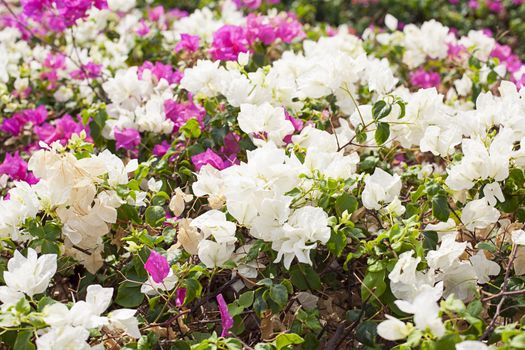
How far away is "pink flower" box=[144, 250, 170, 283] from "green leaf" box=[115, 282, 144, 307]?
12 centimetres

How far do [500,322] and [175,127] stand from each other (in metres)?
1.04

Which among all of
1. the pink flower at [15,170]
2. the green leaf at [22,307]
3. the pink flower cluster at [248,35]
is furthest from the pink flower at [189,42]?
the green leaf at [22,307]

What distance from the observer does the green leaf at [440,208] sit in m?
1.42

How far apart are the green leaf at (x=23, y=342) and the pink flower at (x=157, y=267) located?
24 cm

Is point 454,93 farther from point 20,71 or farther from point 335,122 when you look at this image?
point 20,71

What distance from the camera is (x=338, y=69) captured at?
6.04 ft

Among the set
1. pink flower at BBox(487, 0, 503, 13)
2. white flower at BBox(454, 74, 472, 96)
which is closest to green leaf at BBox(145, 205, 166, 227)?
white flower at BBox(454, 74, 472, 96)

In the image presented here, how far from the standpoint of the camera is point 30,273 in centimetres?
130

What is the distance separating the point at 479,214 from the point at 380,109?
0.35m

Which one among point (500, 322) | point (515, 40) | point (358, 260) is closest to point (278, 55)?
point (358, 260)

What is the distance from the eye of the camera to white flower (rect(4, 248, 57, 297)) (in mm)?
1283

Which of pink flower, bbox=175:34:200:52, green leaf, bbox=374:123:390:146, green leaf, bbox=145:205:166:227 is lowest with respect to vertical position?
green leaf, bbox=145:205:166:227

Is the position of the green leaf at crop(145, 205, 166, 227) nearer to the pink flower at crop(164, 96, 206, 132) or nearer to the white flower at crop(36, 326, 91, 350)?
the white flower at crop(36, 326, 91, 350)

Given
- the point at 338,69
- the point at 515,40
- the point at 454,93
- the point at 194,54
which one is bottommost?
the point at 515,40
